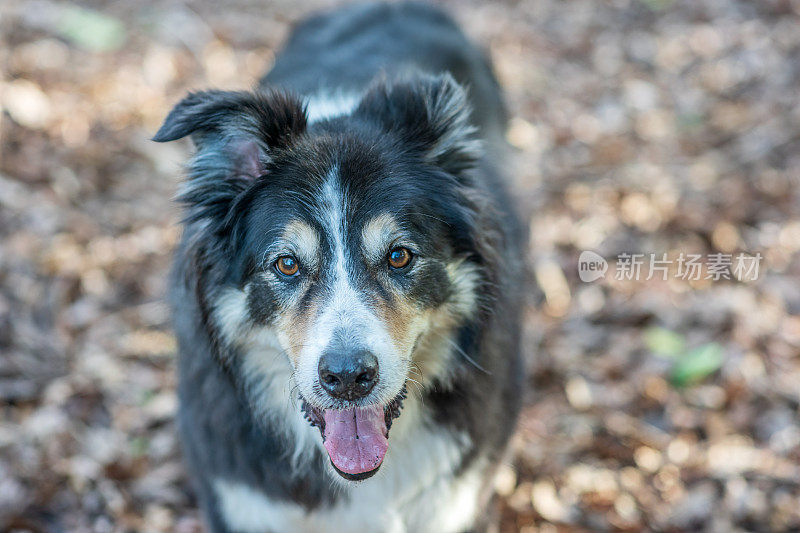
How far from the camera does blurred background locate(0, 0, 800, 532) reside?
441 centimetres

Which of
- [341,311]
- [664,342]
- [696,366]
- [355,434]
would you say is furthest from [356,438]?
[664,342]

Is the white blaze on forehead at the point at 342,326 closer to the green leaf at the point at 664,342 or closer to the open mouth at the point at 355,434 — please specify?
the open mouth at the point at 355,434

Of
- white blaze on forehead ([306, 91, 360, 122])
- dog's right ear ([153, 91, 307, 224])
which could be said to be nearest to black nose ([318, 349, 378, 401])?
dog's right ear ([153, 91, 307, 224])

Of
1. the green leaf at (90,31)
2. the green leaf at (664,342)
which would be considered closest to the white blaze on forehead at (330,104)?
the green leaf at (664,342)

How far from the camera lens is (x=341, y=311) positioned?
2.88 m

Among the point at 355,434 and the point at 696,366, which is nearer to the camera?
the point at 355,434

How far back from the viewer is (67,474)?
169 inches

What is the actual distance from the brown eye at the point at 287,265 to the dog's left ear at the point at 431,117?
706 mm

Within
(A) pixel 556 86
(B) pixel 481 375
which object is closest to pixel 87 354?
(B) pixel 481 375

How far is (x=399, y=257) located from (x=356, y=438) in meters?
0.73

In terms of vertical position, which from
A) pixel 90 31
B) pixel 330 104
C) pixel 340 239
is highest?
pixel 90 31

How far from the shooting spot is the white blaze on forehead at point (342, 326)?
282 cm

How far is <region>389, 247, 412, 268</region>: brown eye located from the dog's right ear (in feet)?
2.08

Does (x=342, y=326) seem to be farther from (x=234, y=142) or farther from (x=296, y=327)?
(x=234, y=142)
